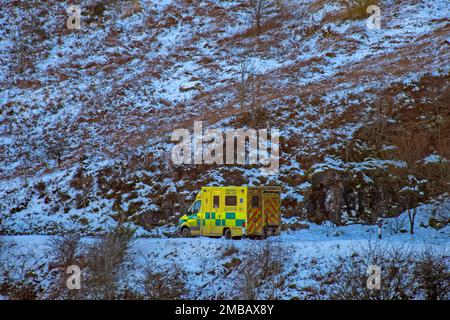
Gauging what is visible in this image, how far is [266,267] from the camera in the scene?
862 inches

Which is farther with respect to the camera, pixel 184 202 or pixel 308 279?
pixel 184 202

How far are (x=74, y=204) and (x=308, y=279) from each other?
1826cm

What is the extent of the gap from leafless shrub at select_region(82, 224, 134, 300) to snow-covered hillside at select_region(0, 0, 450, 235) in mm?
8360

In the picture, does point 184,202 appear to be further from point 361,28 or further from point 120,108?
point 361,28

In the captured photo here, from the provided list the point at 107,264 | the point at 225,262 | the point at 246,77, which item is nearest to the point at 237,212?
the point at 225,262

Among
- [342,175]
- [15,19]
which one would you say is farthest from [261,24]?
[342,175]

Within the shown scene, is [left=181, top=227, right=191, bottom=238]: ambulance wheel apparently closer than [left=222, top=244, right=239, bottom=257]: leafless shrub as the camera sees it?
No

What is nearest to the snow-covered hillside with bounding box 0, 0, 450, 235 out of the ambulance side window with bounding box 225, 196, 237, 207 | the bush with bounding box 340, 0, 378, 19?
the bush with bounding box 340, 0, 378, 19

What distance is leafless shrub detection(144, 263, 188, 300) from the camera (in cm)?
2125

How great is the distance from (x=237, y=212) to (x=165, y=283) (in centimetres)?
501

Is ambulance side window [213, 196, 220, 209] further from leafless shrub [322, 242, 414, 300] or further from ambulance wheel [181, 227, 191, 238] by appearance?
leafless shrub [322, 242, 414, 300]

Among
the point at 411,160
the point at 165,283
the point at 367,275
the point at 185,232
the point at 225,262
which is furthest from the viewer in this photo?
the point at 411,160

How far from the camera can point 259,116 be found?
133ft

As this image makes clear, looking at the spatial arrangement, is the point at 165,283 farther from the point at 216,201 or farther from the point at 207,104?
the point at 207,104
